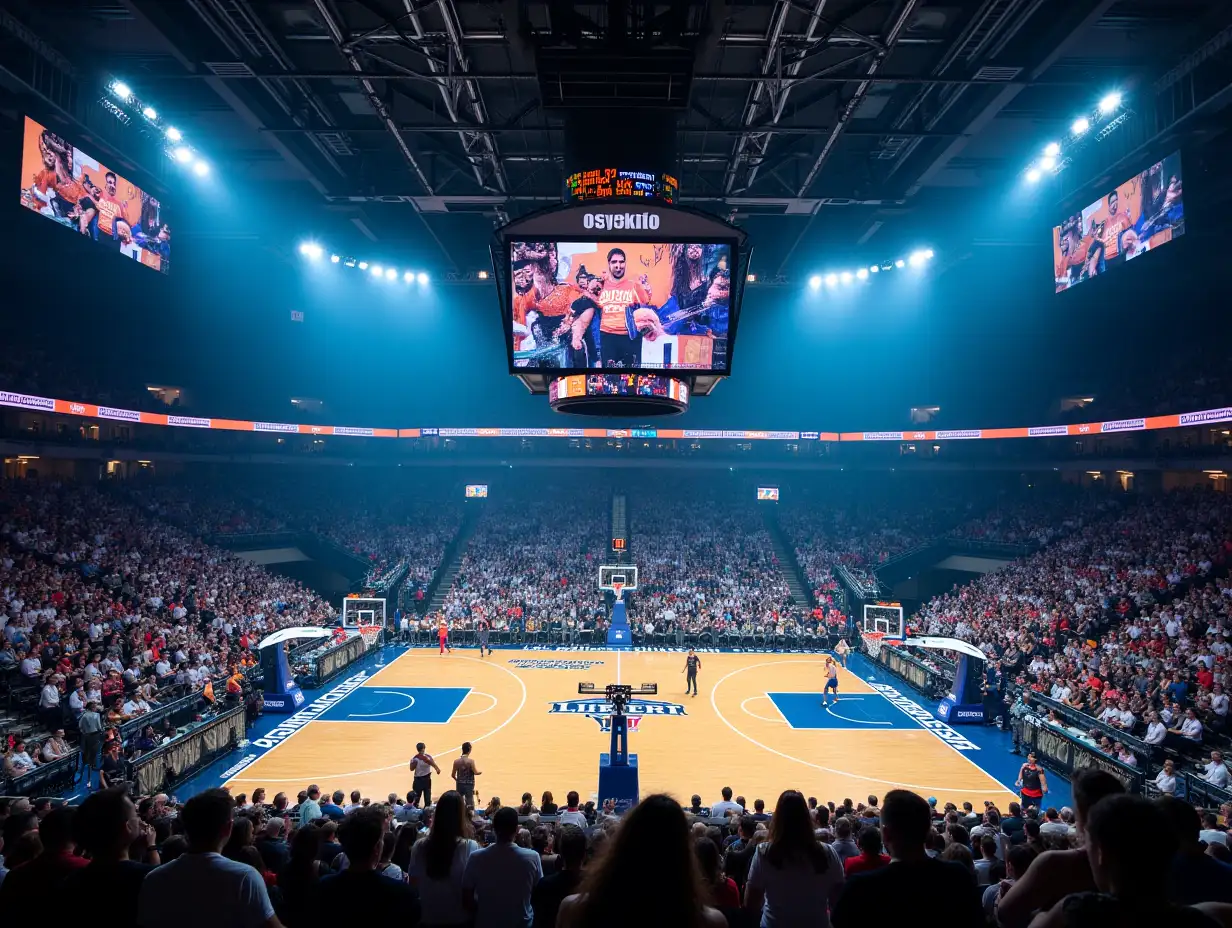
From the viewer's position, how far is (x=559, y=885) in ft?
14.8

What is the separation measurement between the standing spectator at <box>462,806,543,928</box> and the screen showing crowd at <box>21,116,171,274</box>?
22.1m

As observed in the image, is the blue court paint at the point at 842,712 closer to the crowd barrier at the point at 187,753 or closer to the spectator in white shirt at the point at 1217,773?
the spectator in white shirt at the point at 1217,773

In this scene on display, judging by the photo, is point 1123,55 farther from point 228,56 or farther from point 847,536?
point 847,536

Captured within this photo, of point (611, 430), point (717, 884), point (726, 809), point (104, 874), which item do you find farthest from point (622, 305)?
point (611, 430)

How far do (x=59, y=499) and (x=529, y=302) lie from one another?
24707 millimetres

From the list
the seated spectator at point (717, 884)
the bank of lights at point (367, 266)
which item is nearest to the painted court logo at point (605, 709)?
the seated spectator at point (717, 884)

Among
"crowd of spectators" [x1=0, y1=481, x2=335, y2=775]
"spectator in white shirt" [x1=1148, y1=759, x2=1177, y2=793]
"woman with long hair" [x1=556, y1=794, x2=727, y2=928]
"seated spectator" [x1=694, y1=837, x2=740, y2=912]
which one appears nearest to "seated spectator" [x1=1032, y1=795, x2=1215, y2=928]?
"woman with long hair" [x1=556, y1=794, x2=727, y2=928]

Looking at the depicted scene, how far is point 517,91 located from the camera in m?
16.8

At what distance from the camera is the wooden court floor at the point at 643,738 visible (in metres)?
14.8

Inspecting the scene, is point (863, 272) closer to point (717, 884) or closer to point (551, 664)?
point (551, 664)

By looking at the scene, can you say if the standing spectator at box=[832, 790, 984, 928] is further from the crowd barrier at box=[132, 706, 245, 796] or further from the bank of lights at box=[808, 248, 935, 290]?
the bank of lights at box=[808, 248, 935, 290]

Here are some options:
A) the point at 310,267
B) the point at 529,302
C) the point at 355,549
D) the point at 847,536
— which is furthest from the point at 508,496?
the point at 529,302

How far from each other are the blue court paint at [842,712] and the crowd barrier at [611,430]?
52.3 feet

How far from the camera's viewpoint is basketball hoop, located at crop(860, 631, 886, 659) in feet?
90.1
